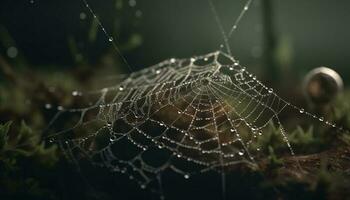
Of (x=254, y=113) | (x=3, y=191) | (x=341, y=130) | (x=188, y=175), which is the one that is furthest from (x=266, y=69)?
(x=3, y=191)

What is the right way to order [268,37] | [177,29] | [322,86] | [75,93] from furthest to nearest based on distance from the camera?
[177,29] < [268,37] < [75,93] < [322,86]

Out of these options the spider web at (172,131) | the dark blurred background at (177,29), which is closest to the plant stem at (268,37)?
the dark blurred background at (177,29)

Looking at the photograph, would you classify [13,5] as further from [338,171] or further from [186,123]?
[338,171]

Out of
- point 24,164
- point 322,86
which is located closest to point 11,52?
point 24,164

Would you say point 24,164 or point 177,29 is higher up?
point 177,29

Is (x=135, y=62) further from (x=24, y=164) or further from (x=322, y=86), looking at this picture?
(x=24, y=164)
